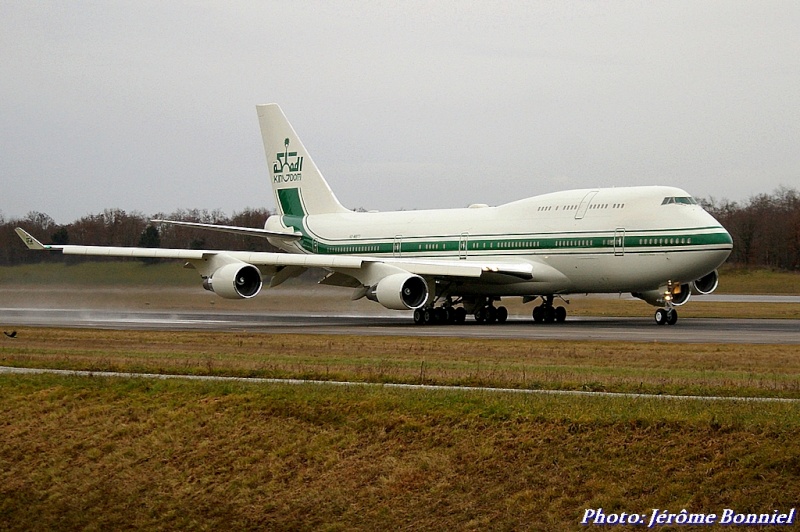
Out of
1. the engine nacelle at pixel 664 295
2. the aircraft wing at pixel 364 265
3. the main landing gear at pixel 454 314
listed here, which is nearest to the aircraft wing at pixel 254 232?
the aircraft wing at pixel 364 265

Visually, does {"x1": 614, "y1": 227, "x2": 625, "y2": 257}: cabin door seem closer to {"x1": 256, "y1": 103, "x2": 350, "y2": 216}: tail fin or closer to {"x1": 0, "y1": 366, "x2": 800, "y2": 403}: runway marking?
{"x1": 256, "y1": 103, "x2": 350, "y2": 216}: tail fin

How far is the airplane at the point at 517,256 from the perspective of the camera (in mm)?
37969

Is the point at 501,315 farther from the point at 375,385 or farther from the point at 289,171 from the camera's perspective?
the point at 375,385

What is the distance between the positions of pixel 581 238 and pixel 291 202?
18423 millimetres

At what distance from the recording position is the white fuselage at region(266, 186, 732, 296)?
3753 centimetres

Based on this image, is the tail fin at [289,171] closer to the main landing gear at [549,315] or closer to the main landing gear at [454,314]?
the main landing gear at [454,314]

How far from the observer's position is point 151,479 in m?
16.3

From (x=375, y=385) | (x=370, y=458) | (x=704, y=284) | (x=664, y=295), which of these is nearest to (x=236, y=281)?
(x=664, y=295)

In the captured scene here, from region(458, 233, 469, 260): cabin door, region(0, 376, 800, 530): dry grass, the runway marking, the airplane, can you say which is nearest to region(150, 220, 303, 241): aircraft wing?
the airplane

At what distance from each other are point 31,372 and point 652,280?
23.2m

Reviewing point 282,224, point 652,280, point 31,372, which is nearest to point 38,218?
point 282,224

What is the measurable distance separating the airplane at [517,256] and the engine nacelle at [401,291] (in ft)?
0.16

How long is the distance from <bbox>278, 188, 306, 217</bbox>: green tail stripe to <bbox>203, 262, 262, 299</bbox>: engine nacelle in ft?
40.3

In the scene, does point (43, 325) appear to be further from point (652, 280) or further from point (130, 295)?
point (652, 280)
